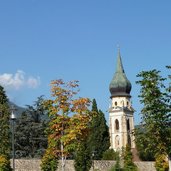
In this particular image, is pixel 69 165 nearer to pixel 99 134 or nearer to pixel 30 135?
pixel 30 135

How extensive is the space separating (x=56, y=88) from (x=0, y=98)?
11640mm

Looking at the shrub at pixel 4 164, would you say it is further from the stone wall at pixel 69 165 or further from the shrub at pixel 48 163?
the shrub at pixel 48 163

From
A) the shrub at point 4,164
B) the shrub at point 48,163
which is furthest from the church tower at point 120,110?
the shrub at point 4,164

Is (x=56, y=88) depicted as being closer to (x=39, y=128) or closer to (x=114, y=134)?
(x=39, y=128)

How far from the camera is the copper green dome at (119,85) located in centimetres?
10731

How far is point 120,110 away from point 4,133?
6733cm

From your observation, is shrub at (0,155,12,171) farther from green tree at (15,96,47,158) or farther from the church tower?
the church tower

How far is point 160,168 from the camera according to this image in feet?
170

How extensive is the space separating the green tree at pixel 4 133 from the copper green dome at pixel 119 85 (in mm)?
63148

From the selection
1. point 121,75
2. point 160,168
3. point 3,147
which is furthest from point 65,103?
point 121,75

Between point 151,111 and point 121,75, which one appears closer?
point 151,111

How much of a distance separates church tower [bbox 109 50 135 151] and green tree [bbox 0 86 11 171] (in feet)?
208

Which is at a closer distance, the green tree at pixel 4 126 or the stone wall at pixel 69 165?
the green tree at pixel 4 126

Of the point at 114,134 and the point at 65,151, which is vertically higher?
the point at 114,134
